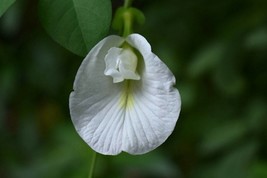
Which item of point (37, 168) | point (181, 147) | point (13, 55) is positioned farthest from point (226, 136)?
point (13, 55)

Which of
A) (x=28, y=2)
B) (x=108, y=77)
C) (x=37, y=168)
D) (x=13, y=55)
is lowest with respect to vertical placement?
(x=37, y=168)

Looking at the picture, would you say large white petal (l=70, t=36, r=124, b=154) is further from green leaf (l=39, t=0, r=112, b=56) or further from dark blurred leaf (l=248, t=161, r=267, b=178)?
dark blurred leaf (l=248, t=161, r=267, b=178)

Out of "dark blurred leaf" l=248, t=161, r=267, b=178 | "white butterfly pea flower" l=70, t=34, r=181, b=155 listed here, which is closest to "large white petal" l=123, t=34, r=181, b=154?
"white butterfly pea flower" l=70, t=34, r=181, b=155

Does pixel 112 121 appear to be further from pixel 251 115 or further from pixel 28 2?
pixel 28 2

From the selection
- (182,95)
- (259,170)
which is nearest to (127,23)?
(259,170)

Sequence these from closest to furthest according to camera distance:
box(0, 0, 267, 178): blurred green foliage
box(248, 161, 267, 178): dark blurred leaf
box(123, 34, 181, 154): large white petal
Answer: box(123, 34, 181, 154): large white petal, box(248, 161, 267, 178): dark blurred leaf, box(0, 0, 267, 178): blurred green foliage

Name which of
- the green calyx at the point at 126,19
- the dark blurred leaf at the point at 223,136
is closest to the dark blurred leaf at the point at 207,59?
the dark blurred leaf at the point at 223,136

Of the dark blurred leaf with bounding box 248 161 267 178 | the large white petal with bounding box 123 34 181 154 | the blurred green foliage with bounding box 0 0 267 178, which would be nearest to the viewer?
the large white petal with bounding box 123 34 181 154
